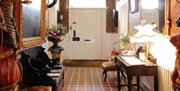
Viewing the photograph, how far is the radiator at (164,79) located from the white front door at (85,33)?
6920 millimetres

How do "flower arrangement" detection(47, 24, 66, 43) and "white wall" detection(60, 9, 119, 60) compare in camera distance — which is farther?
"white wall" detection(60, 9, 119, 60)

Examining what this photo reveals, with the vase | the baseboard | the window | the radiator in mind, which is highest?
the window

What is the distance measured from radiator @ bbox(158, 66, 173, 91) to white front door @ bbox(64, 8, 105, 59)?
6.92m

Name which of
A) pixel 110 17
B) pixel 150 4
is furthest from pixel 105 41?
pixel 150 4

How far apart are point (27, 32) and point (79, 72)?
177 inches

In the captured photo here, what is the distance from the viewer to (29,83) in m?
4.29

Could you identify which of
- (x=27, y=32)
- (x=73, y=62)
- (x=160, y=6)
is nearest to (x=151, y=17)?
(x=160, y=6)

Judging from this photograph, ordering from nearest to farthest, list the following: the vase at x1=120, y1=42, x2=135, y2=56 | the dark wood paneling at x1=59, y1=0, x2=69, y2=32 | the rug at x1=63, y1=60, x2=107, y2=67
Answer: the vase at x1=120, y1=42, x2=135, y2=56 → the rug at x1=63, y1=60, x2=107, y2=67 → the dark wood paneling at x1=59, y1=0, x2=69, y2=32

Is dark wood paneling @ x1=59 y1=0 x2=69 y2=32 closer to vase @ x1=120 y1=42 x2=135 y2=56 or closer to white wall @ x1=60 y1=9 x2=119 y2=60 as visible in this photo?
white wall @ x1=60 y1=9 x2=119 y2=60

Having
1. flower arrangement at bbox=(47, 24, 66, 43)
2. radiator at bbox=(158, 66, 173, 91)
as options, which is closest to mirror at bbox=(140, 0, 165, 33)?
radiator at bbox=(158, 66, 173, 91)

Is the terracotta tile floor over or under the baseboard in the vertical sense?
under

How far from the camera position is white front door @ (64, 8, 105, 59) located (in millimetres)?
11234

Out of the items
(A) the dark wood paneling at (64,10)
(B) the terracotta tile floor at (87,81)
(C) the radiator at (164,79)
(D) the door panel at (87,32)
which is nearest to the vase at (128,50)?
(B) the terracotta tile floor at (87,81)

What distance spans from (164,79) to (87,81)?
313 centimetres
